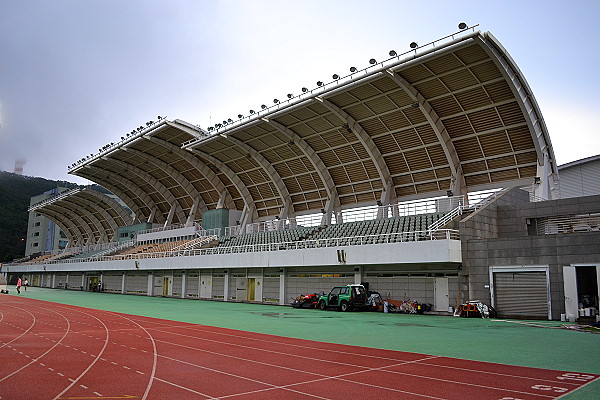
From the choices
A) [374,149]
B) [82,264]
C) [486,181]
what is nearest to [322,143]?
[374,149]

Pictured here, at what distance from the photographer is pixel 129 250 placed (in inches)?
2721

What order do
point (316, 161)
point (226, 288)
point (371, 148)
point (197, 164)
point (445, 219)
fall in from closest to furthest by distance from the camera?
1. point (445, 219)
2. point (371, 148)
3. point (226, 288)
4. point (316, 161)
5. point (197, 164)

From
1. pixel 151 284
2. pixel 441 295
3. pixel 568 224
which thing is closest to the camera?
pixel 568 224

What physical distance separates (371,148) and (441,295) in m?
16.9

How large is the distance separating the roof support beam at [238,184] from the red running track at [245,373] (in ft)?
127

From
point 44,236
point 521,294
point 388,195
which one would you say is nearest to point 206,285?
point 388,195

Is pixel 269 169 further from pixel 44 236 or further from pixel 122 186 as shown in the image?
pixel 44 236

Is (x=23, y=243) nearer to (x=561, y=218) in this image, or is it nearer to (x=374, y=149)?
(x=374, y=149)

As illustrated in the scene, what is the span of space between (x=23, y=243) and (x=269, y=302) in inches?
6062

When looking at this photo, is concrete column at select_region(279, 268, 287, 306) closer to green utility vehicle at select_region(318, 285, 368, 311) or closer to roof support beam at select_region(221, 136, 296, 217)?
green utility vehicle at select_region(318, 285, 368, 311)

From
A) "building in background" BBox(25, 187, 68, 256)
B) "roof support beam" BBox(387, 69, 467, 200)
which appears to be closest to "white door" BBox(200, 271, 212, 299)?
"roof support beam" BBox(387, 69, 467, 200)

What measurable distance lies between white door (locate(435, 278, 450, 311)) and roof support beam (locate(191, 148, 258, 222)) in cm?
3223

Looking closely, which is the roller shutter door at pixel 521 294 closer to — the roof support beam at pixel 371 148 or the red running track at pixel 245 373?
the red running track at pixel 245 373

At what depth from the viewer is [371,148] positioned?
1692 inches
